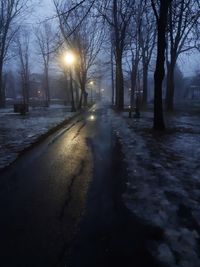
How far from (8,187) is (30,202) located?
1.07m

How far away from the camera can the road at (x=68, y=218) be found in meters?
3.60

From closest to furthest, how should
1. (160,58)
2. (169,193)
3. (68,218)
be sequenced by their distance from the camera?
1. (68,218)
2. (169,193)
3. (160,58)

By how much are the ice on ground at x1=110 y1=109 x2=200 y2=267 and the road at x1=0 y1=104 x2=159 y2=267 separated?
0.22 meters

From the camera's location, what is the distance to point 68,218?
4645mm

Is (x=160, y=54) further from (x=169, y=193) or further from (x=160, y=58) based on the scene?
(x=169, y=193)

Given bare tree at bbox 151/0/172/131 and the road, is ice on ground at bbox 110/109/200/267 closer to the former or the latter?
the road

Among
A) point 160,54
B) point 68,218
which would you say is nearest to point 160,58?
point 160,54

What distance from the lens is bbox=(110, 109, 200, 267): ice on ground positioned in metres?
3.72

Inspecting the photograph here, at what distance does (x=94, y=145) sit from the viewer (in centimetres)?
1096

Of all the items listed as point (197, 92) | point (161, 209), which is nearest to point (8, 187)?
point (161, 209)

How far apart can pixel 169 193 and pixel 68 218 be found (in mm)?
1937

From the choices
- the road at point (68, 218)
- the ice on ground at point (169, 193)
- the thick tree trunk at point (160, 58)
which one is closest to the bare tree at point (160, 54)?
the thick tree trunk at point (160, 58)

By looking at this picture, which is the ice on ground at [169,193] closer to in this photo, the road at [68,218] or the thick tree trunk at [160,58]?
the road at [68,218]

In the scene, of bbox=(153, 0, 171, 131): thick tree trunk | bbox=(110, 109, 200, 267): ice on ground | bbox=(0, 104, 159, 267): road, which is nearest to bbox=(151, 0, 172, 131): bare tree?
bbox=(153, 0, 171, 131): thick tree trunk
